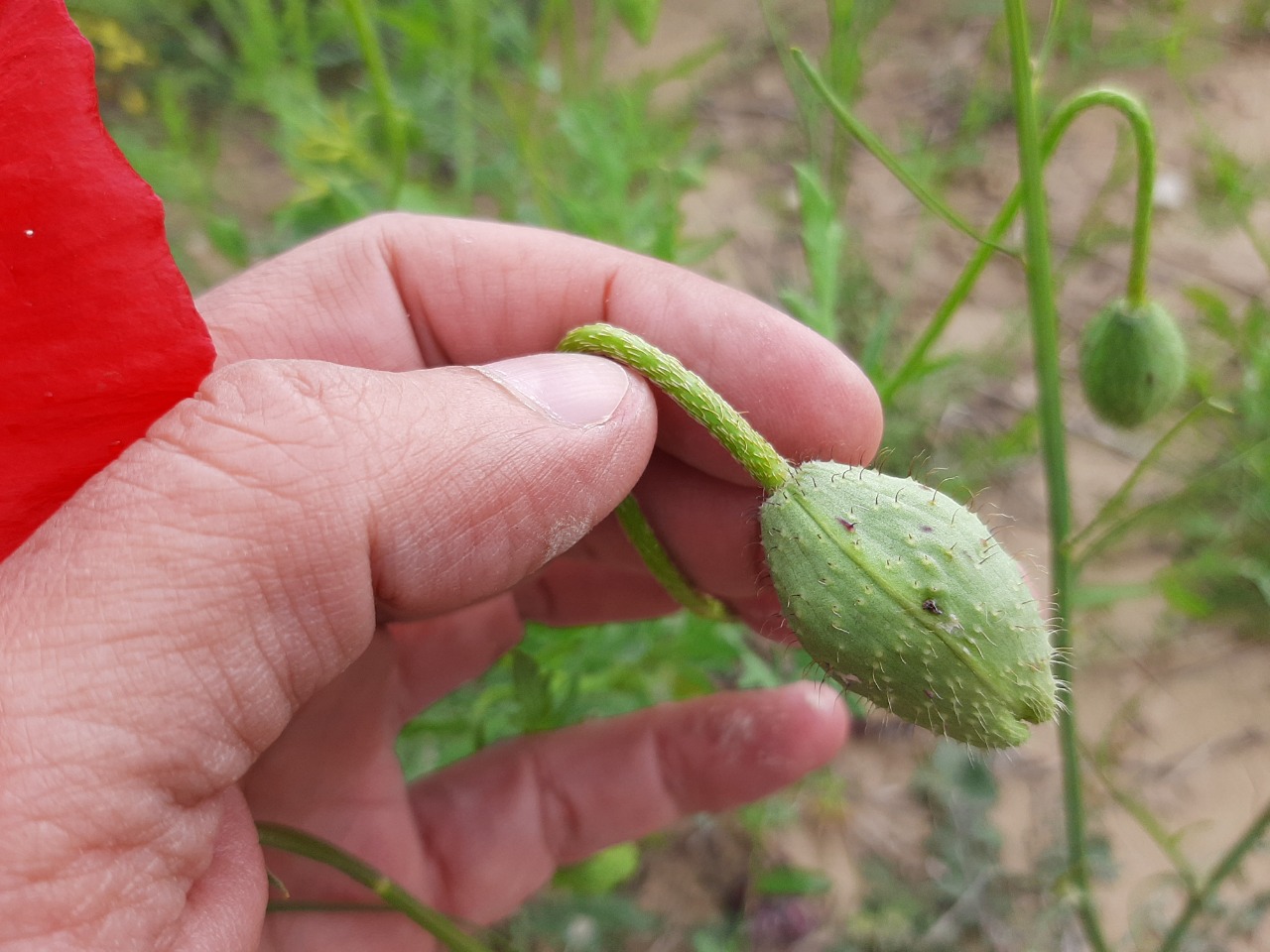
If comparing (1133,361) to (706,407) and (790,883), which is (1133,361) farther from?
(790,883)

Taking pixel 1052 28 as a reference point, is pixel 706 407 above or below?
below

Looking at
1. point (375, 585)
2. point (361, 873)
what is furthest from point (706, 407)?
point (361, 873)

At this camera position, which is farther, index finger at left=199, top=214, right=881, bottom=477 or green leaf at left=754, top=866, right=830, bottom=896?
green leaf at left=754, top=866, right=830, bottom=896

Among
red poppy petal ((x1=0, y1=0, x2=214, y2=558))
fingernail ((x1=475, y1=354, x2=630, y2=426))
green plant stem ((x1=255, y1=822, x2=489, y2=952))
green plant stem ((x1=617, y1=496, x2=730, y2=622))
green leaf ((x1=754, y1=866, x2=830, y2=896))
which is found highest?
red poppy petal ((x1=0, y1=0, x2=214, y2=558))

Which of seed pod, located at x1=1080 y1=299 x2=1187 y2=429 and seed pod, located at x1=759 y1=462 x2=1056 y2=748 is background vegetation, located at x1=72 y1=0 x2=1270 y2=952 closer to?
seed pod, located at x1=1080 y1=299 x2=1187 y2=429

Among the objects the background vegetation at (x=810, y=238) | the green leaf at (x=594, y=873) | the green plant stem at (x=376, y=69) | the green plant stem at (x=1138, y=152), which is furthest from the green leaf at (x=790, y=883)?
the green plant stem at (x=376, y=69)

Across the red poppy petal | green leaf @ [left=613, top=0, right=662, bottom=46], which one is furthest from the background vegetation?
the red poppy petal

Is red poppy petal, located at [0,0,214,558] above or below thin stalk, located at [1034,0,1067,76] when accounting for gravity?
below

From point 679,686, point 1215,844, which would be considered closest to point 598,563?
point 679,686
